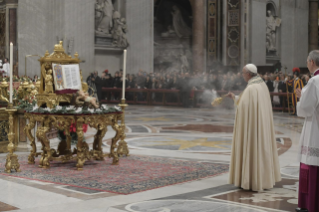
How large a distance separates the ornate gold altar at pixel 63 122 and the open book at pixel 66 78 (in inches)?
3.3

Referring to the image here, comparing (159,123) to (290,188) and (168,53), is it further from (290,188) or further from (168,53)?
(168,53)

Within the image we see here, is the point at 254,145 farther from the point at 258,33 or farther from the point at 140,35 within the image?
the point at 258,33

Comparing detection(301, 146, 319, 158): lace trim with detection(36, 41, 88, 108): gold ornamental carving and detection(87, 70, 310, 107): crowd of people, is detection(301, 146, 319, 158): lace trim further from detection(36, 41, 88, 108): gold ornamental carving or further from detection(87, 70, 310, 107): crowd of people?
detection(87, 70, 310, 107): crowd of people

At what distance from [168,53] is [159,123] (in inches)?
567

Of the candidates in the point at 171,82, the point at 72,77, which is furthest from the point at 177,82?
the point at 72,77

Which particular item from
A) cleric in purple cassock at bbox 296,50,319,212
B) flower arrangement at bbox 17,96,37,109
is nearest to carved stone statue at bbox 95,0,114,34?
flower arrangement at bbox 17,96,37,109

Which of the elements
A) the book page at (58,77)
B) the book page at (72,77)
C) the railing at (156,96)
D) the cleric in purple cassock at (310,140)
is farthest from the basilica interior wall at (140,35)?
the cleric in purple cassock at (310,140)

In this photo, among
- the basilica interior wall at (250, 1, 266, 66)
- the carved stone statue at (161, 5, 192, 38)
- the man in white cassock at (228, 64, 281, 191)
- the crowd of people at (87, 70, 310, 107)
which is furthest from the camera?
the carved stone statue at (161, 5, 192, 38)

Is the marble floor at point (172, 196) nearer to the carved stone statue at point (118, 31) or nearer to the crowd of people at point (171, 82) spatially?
the crowd of people at point (171, 82)

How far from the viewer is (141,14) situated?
24.6 metres

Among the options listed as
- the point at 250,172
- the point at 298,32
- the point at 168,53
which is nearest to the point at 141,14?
the point at 168,53

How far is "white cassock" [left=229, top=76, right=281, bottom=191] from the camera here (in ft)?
19.6

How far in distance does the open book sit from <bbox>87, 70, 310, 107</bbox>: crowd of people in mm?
11187

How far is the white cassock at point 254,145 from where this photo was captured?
5961mm
